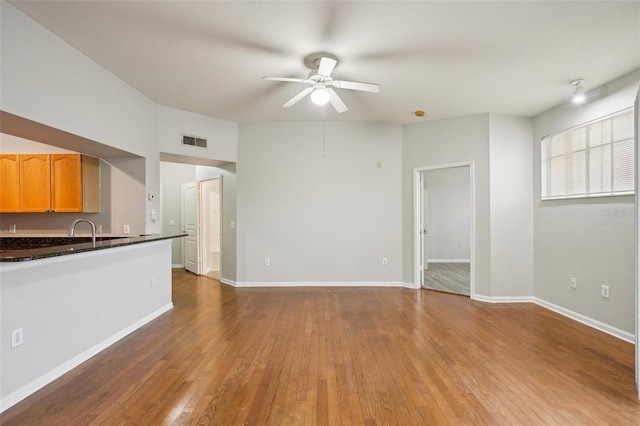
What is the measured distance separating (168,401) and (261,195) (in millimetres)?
3698

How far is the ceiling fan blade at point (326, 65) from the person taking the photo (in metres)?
2.76

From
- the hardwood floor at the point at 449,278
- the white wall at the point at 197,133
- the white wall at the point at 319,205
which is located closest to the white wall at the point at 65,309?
the white wall at the point at 197,133

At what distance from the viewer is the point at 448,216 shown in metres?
8.44

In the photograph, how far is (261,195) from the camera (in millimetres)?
5461

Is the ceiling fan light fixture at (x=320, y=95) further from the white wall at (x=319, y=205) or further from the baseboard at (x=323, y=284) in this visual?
the baseboard at (x=323, y=284)

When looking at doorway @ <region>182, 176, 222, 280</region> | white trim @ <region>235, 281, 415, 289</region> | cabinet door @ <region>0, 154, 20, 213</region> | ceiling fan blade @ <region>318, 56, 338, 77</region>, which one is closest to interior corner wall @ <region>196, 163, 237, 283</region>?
white trim @ <region>235, 281, 415, 289</region>

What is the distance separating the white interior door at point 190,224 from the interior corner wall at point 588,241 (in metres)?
6.13

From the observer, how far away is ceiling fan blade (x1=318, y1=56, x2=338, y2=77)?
9.07 ft

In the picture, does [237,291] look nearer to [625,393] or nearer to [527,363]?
[527,363]

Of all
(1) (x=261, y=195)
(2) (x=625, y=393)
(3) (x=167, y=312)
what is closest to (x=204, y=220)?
(1) (x=261, y=195)

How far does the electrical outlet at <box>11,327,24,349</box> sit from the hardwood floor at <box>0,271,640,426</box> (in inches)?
15.4

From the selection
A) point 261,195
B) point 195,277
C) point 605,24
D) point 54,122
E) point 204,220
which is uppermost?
point 605,24

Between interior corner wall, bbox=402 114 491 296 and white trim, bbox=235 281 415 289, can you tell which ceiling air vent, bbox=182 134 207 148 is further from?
interior corner wall, bbox=402 114 491 296

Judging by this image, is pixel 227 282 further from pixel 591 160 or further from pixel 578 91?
pixel 578 91
